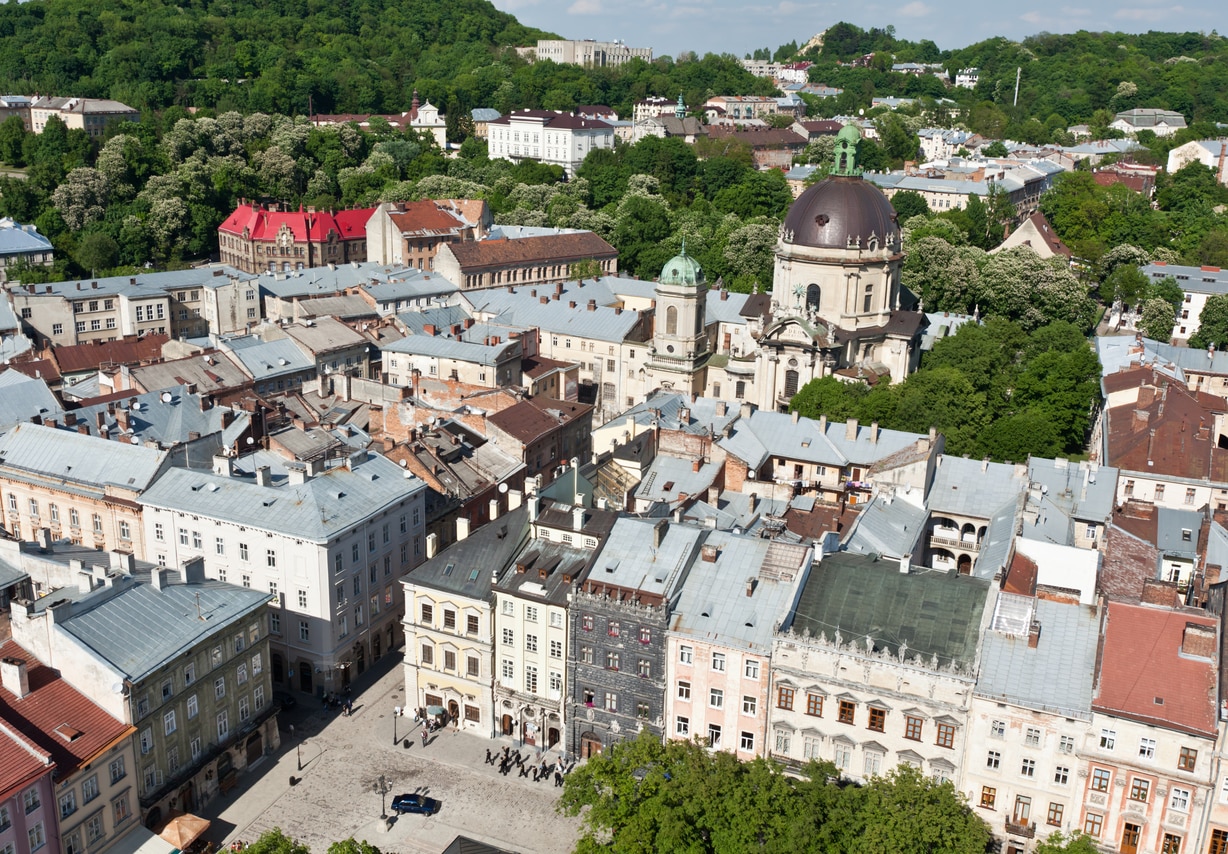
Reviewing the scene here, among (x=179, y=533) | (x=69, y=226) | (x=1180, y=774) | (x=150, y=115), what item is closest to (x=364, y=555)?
(x=179, y=533)

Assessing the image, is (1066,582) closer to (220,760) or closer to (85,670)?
(220,760)

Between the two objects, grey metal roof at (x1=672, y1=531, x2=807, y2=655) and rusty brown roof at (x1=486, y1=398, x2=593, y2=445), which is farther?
rusty brown roof at (x1=486, y1=398, x2=593, y2=445)

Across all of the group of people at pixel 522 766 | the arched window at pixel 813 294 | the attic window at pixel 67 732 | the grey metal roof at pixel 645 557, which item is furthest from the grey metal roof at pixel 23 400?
the arched window at pixel 813 294

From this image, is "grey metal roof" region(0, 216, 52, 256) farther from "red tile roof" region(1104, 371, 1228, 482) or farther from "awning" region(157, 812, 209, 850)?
"red tile roof" region(1104, 371, 1228, 482)

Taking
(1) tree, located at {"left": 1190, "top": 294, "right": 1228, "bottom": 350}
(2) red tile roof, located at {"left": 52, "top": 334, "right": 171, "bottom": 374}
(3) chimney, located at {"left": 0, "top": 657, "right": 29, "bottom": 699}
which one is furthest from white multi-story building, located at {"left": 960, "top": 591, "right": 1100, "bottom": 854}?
(1) tree, located at {"left": 1190, "top": 294, "right": 1228, "bottom": 350}

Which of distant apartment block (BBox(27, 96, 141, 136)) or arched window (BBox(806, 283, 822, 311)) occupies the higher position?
distant apartment block (BBox(27, 96, 141, 136))

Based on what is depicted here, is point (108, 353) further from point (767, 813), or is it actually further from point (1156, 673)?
point (1156, 673)
